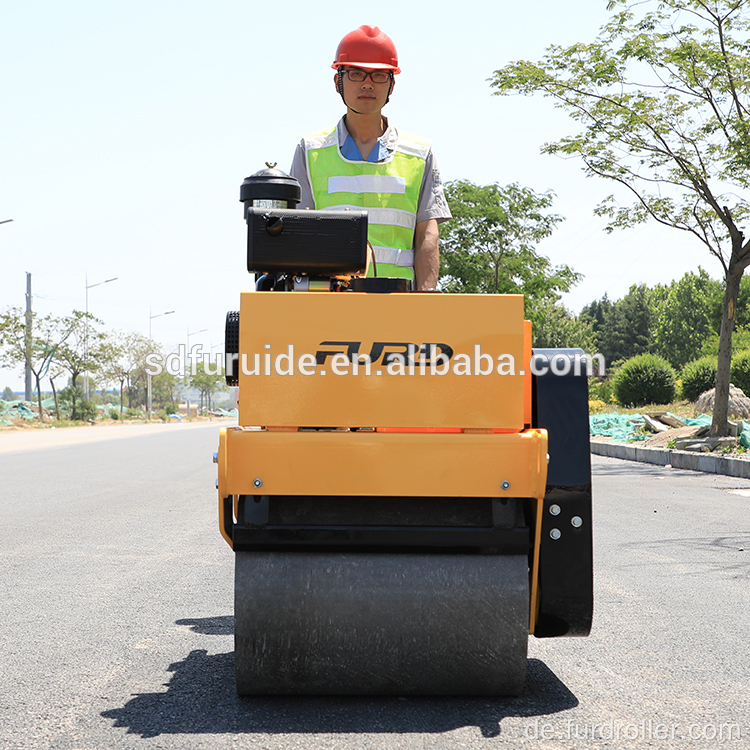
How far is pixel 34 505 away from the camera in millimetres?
10258

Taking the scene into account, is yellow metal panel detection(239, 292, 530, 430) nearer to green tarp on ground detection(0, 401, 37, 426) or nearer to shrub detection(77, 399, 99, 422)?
green tarp on ground detection(0, 401, 37, 426)

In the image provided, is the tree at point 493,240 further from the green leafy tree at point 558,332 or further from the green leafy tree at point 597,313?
the green leafy tree at point 597,313

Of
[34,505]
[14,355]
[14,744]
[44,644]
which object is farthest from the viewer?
[14,355]

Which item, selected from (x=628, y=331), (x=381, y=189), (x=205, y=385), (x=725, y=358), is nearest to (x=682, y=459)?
(x=725, y=358)

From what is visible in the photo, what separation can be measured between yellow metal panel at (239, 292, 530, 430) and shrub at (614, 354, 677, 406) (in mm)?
29316

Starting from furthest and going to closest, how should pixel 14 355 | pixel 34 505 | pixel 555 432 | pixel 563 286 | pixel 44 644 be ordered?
pixel 14 355, pixel 563 286, pixel 34 505, pixel 44 644, pixel 555 432

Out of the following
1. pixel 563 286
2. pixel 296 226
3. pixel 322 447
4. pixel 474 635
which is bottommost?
pixel 474 635

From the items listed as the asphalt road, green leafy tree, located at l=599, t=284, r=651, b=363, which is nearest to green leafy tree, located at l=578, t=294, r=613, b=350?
green leafy tree, located at l=599, t=284, r=651, b=363

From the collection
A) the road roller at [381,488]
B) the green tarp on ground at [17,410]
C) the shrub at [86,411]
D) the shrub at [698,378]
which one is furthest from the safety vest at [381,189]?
the shrub at [86,411]

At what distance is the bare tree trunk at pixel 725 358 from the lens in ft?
56.0

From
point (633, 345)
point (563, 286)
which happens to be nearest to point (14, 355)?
point (563, 286)

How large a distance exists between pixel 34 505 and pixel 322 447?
26.9 ft

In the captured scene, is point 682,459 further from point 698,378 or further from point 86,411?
point 86,411

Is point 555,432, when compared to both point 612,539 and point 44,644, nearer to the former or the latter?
point 44,644
